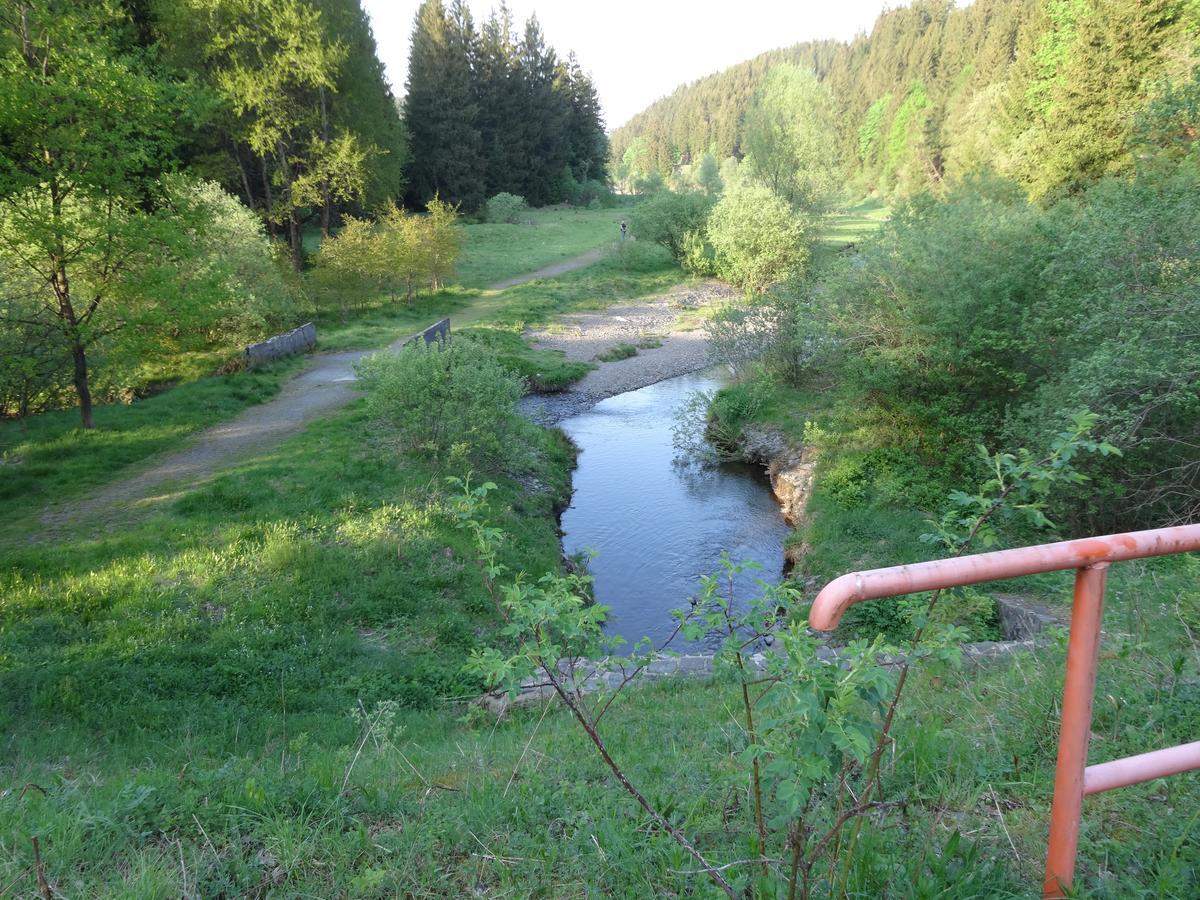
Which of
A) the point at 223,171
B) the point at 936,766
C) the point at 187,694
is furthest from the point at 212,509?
the point at 223,171

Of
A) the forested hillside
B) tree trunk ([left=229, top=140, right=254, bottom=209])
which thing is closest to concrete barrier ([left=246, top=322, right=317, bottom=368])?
tree trunk ([left=229, top=140, right=254, bottom=209])

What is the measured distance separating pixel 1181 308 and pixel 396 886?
10262 mm

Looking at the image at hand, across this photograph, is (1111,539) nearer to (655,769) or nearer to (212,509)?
(655,769)

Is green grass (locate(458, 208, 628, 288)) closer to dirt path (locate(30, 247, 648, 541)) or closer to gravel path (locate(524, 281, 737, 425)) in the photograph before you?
gravel path (locate(524, 281, 737, 425))

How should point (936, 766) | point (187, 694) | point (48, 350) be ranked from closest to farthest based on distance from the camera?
point (936, 766) < point (187, 694) < point (48, 350)

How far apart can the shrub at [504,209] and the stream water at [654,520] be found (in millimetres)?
34674

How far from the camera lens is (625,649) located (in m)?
10.5

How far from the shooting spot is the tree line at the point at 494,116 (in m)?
50.8

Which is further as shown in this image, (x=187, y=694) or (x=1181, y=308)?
(x=1181, y=308)

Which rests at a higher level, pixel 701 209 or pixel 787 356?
pixel 701 209

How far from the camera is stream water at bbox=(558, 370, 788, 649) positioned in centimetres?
1200

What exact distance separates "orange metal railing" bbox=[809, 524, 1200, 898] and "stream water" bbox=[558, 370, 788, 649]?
26.0ft

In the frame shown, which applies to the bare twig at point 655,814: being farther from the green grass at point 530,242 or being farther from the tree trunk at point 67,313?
the green grass at point 530,242

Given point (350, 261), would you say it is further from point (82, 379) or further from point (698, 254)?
point (698, 254)
